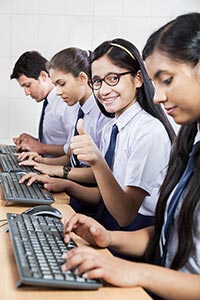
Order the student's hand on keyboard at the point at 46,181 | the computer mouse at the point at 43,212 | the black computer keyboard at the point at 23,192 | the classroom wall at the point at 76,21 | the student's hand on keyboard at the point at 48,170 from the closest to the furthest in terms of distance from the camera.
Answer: the computer mouse at the point at 43,212
the black computer keyboard at the point at 23,192
the student's hand on keyboard at the point at 46,181
the student's hand on keyboard at the point at 48,170
the classroom wall at the point at 76,21

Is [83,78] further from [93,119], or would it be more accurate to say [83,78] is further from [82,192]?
[82,192]

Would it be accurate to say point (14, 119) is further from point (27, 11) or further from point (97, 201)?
point (97, 201)

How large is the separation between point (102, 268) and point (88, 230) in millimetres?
220

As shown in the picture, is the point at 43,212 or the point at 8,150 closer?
the point at 43,212

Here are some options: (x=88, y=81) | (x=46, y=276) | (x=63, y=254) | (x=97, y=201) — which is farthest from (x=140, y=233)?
(x=88, y=81)

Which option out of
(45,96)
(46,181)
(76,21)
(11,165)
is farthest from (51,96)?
(46,181)

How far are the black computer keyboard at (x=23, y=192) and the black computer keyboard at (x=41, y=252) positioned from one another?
222 mm

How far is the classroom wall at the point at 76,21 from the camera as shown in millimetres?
3205

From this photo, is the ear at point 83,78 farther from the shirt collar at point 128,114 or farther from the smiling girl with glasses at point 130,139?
the shirt collar at point 128,114

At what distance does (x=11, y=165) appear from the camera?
2029 mm

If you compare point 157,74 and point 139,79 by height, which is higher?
point 157,74

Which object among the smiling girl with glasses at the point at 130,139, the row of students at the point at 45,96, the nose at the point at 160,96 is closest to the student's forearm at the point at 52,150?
the row of students at the point at 45,96

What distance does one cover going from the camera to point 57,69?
2.31 m

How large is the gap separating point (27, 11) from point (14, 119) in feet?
2.32
